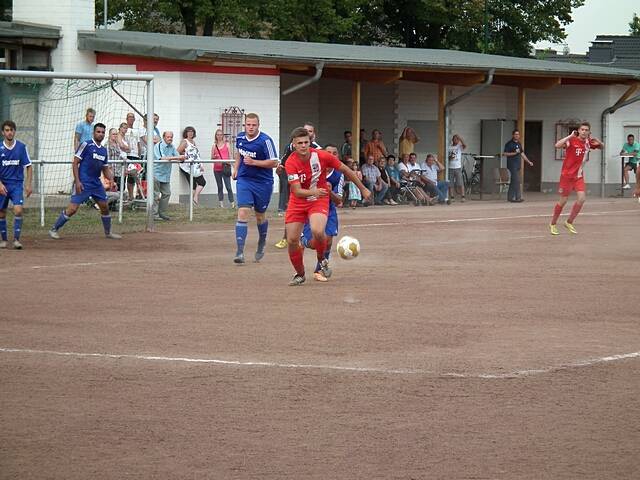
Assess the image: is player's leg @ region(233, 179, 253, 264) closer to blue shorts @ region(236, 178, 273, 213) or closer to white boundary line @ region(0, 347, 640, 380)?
blue shorts @ region(236, 178, 273, 213)

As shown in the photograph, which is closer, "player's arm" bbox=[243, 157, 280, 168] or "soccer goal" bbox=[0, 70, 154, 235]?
"player's arm" bbox=[243, 157, 280, 168]

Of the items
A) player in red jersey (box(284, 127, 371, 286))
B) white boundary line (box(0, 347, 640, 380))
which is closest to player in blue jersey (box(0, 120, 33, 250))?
player in red jersey (box(284, 127, 371, 286))

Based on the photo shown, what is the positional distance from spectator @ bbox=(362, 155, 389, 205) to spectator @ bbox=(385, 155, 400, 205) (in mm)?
662

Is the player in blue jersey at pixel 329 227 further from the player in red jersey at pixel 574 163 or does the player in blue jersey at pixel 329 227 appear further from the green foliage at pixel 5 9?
the green foliage at pixel 5 9

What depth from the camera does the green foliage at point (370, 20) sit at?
147ft

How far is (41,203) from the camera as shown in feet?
70.3

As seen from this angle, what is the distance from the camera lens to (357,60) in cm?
2814

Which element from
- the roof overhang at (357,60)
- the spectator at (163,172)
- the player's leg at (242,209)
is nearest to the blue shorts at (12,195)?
the player's leg at (242,209)

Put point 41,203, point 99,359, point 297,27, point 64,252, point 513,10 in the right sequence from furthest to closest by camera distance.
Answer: point 513,10, point 297,27, point 41,203, point 64,252, point 99,359

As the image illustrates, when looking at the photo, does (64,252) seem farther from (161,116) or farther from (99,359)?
(161,116)

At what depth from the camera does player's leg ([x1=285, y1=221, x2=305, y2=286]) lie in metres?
13.5

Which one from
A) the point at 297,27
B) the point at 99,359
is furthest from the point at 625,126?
the point at 99,359

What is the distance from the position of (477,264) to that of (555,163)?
23.2 meters

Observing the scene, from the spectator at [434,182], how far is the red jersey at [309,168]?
17.8 m
